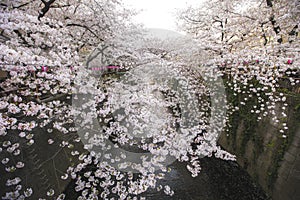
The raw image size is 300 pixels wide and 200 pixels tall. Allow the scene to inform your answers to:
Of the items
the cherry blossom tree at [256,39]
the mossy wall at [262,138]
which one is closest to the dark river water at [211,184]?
the mossy wall at [262,138]

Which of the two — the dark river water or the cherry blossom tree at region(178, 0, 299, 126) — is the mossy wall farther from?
the dark river water

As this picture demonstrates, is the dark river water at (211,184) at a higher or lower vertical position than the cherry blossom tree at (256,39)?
lower

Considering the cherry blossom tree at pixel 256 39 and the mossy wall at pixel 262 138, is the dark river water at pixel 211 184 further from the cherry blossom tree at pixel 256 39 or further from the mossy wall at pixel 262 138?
the cherry blossom tree at pixel 256 39

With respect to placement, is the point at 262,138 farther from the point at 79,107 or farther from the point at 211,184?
the point at 79,107

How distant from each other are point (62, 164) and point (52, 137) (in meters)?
0.98

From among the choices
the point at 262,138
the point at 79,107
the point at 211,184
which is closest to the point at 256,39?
the point at 262,138

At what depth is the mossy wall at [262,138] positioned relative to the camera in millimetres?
5074

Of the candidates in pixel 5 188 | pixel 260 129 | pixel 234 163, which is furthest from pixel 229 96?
pixel 5 188

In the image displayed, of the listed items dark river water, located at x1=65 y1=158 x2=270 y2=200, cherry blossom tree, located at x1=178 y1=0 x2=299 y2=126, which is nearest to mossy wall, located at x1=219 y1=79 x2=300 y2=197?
cherry blossom tree, located at x1=178 y1=0 x2=299 y2=126

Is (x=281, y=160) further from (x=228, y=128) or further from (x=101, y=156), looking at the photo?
(x=101, y=156)

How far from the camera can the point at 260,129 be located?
6.33m

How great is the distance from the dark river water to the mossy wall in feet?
1.40

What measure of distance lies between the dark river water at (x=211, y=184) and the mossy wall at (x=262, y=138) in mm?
426

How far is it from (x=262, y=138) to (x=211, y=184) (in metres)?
2.62
